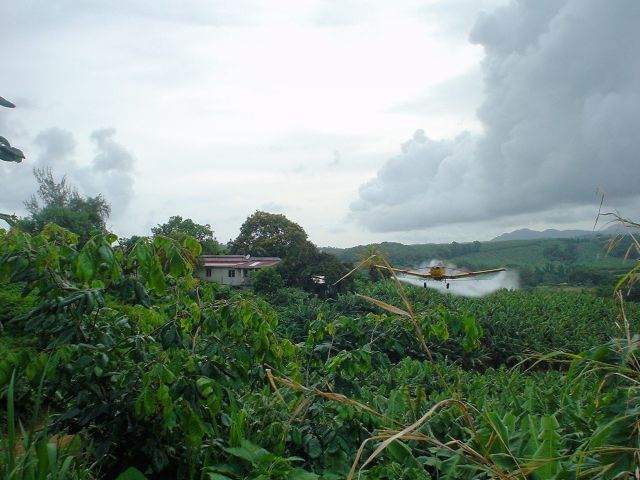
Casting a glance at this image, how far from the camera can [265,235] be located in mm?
31219

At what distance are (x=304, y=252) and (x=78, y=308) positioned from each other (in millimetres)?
17144

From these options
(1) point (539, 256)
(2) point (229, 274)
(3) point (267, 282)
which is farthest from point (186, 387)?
(2) point (229, 274)

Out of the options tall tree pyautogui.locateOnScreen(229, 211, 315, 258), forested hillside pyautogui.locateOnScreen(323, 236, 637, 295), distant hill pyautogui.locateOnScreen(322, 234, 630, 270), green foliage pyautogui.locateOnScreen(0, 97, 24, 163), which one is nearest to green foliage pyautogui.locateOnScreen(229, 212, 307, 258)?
tall tree pyautogui.locateOnScreen(229, 211, 315, 258)

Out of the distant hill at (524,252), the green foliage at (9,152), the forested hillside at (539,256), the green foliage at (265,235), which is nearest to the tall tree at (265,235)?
the green foliage at (265,235)

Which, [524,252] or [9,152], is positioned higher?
[9,152]

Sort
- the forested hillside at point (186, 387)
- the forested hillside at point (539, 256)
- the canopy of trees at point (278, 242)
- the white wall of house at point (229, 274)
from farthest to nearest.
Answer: the white wall of house at point (229, 274) → the canopy of trees at point (278, 242) → the forested hillside at point (186, 387) → the forested hillside at point (539, 256)

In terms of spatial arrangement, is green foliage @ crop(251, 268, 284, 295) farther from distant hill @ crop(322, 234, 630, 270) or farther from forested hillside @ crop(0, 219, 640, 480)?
forested hillside @ crop(0, 219, 640, 480)

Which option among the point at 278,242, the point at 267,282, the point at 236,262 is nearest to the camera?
the point at 267,282

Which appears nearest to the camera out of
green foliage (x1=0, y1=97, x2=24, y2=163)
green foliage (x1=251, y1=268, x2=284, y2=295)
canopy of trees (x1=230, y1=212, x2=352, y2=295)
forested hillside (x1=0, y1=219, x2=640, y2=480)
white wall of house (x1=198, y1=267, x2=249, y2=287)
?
forested hillside (x1=0, y1=219, x2=640, y2=480)

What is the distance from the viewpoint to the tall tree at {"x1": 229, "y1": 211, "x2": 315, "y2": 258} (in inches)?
1176

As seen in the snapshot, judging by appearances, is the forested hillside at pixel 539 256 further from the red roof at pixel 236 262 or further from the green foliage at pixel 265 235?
the green foliage at pixel 265 235

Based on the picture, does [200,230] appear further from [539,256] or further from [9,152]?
[9,152]

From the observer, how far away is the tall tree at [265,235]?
29.9 meters

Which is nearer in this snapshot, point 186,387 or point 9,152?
point 186,387
